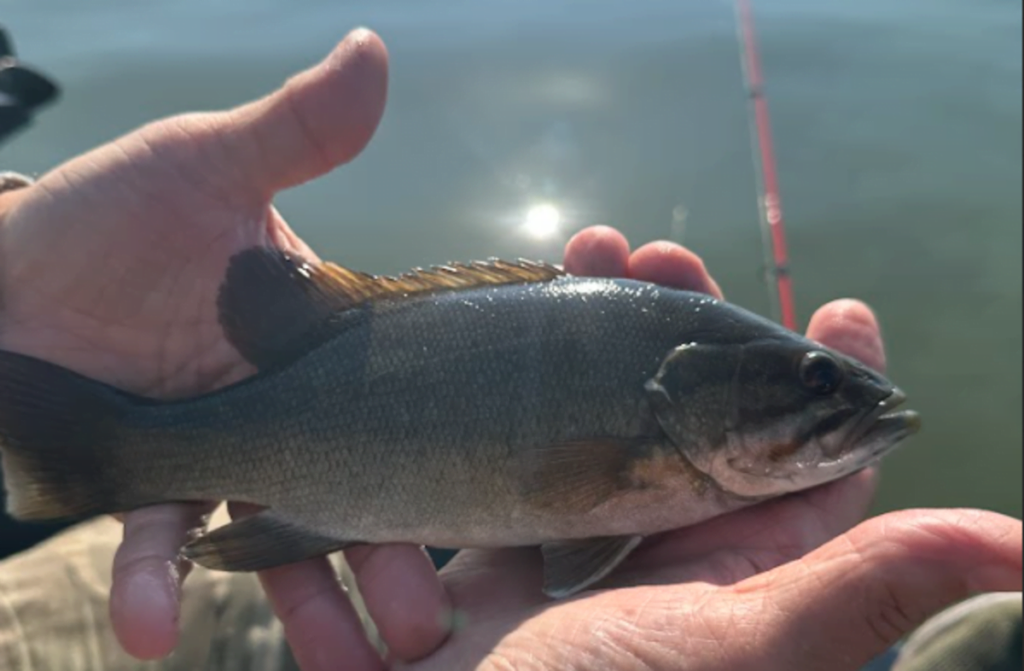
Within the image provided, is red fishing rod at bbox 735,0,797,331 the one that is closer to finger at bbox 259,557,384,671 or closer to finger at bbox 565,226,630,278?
finger at bbox 565,226,630,278

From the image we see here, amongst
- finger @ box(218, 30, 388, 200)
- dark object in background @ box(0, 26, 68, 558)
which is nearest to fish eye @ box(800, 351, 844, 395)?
finger @ box(218, 30, 388, 200)

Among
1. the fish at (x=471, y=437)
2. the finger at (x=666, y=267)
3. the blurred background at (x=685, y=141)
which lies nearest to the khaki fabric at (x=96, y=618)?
the fish at (x=471, y=437)

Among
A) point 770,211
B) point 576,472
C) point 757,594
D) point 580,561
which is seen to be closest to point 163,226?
point 576,472

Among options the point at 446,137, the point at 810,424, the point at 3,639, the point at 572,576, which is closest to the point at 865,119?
the point at 446,137

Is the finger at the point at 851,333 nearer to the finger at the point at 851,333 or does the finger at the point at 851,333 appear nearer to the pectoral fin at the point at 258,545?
the finger at the point at 851,333

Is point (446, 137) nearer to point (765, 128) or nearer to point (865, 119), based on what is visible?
point (765, 128)

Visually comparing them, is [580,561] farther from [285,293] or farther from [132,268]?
[132,268]

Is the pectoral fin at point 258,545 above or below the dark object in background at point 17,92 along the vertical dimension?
below
